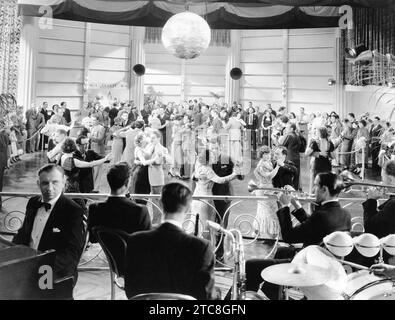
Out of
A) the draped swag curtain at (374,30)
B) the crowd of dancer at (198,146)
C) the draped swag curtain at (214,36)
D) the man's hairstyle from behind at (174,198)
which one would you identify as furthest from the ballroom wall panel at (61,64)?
the man's hairstyle from behind at (174,198)

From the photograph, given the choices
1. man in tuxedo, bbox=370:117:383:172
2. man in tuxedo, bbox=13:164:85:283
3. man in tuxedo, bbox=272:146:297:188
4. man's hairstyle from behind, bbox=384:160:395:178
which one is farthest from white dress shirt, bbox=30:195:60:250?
man in tuxedo, bbox=370:117:383:172

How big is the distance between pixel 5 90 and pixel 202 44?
7001 millimetres

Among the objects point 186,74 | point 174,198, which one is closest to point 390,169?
point 174,198

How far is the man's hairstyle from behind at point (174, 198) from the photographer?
2.25 metres

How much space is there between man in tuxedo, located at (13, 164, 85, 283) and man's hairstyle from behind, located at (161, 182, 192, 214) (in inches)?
28.4

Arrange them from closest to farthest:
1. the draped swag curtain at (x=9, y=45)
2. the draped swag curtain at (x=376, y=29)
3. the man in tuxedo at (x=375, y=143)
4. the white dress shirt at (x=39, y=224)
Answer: the white dress shirt at (x=39, y=224)
the draped swag curtain at (x=376, y=29)
the man in tuxedo at (x=375, y=143)
the draped swag curtain at (x=9, y=45)

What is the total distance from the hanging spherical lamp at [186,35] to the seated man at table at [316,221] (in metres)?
2.60

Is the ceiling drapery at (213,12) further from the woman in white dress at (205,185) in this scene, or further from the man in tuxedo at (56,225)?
the man in tuxedo at (56,225)

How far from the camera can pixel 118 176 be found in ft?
9.77

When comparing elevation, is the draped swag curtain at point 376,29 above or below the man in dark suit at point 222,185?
above

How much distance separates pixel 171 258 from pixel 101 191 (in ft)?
19.1

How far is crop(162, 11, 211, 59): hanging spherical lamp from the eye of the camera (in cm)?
510

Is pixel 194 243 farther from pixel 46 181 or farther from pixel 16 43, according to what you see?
pixel 16 43
